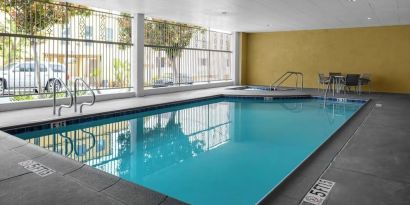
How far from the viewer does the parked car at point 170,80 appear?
445 inches

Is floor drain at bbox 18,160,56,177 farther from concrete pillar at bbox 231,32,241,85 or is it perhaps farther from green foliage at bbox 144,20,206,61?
concrete pillar at bbox 231,32,241,85

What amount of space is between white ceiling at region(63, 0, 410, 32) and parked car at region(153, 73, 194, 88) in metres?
2.18

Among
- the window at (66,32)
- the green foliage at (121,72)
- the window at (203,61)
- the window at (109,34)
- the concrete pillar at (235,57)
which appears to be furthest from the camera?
the concrete pillar at (235,57)

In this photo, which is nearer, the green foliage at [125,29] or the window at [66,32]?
the window at [66,32]

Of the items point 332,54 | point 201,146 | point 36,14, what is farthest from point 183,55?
point 201,146

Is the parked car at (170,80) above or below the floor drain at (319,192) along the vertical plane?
above

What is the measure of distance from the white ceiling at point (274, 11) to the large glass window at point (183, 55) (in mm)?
1140

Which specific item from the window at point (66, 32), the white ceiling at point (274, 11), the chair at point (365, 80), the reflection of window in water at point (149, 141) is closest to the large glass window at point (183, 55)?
the white ceiling at point (274, 11)

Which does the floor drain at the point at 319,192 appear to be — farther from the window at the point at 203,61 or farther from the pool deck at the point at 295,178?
the window at the point at 203,61

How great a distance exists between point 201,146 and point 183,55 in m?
7.64

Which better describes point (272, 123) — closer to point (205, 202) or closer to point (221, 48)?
point (205, 202)

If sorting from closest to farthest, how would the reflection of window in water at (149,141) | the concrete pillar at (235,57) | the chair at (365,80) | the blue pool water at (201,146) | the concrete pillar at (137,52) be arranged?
the blue pool water at (201,146) → the reflection of window in water at (149,141) → the concrete pillar at (137,52) → the chair at (365,80) → the concrete pillar at (235,57)

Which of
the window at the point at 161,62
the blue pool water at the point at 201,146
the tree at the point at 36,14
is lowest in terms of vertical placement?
the blue pool water at the point at 201,146

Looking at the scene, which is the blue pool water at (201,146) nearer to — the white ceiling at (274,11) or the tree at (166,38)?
the white ceiling at (274,11)
